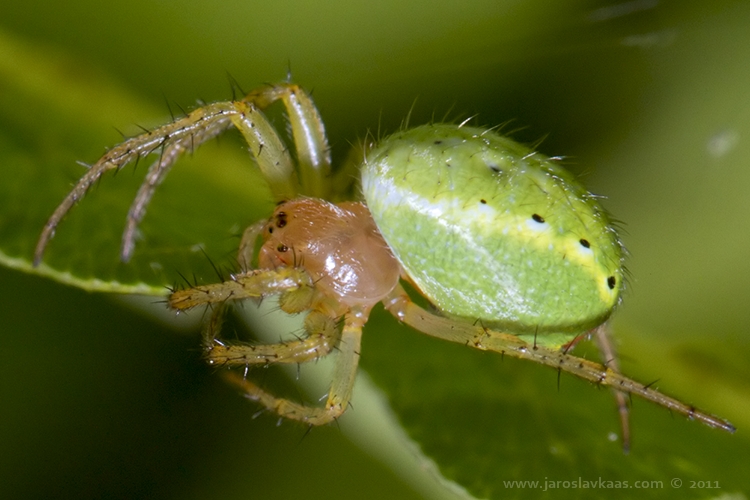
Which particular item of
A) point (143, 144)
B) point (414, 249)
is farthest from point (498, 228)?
point (143, 144)

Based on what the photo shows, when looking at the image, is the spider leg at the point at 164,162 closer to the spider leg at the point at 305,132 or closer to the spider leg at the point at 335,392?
the spider leg at the point at 305,132

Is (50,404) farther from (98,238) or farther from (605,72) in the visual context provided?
(605,72)

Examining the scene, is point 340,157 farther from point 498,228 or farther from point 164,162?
point 498,228


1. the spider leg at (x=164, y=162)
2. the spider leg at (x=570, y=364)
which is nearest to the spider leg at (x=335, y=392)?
the spider leg at (x=570, y=364)

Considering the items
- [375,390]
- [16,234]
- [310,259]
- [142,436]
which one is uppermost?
[16,234]

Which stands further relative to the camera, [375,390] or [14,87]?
[14,87]

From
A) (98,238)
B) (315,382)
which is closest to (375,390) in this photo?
(315,382)

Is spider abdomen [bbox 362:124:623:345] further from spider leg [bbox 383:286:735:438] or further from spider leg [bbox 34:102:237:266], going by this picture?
spider leg [bbox 34:102:237:266]
